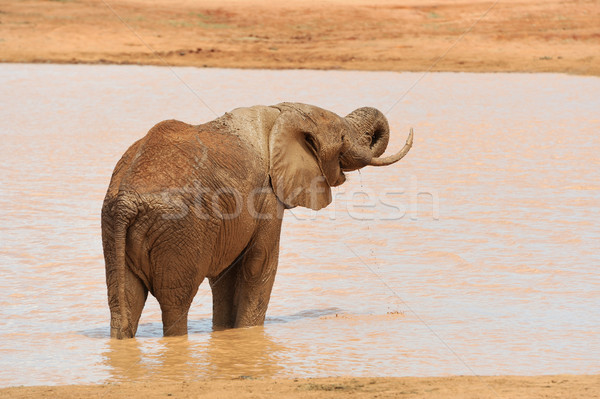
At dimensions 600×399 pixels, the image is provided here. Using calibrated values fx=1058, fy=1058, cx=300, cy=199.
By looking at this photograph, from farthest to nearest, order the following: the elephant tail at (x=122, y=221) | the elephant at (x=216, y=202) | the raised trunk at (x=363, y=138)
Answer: the raised trunk at (x=363, y=138)
the elephant at (x=216, y=202)
the elephant tail at (x=122, y=221)

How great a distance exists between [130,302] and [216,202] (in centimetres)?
83

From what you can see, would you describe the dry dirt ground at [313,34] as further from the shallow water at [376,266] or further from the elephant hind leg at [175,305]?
the elephant hind leg at [175,305]

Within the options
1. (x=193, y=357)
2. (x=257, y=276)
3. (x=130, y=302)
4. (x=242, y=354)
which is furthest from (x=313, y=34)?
(x=130, y=302)

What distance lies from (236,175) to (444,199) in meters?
6.24

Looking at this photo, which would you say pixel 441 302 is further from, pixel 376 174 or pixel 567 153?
pixel 567 153

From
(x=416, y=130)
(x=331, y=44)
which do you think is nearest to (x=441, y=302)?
(x=416, y=130)

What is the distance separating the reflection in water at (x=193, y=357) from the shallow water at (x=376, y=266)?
2cm

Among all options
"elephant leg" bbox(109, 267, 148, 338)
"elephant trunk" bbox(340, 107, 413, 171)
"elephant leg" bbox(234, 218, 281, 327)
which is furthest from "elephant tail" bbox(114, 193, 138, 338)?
"elephant trunk" bbox(340, 107, 413, 171)

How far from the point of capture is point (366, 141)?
26.2 feet

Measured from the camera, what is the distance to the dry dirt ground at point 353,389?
5527 mm

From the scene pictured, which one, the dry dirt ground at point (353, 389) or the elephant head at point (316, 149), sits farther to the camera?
the elephant head at point (316, 149)

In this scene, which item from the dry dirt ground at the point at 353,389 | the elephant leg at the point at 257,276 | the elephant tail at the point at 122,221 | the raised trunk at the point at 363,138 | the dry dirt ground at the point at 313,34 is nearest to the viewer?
the dry dirt ground at the point at 353,389

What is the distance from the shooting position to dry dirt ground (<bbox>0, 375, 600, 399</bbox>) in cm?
553

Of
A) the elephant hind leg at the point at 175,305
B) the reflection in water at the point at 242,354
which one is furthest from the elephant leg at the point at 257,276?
the elephant hind leg at the point at 175,305
